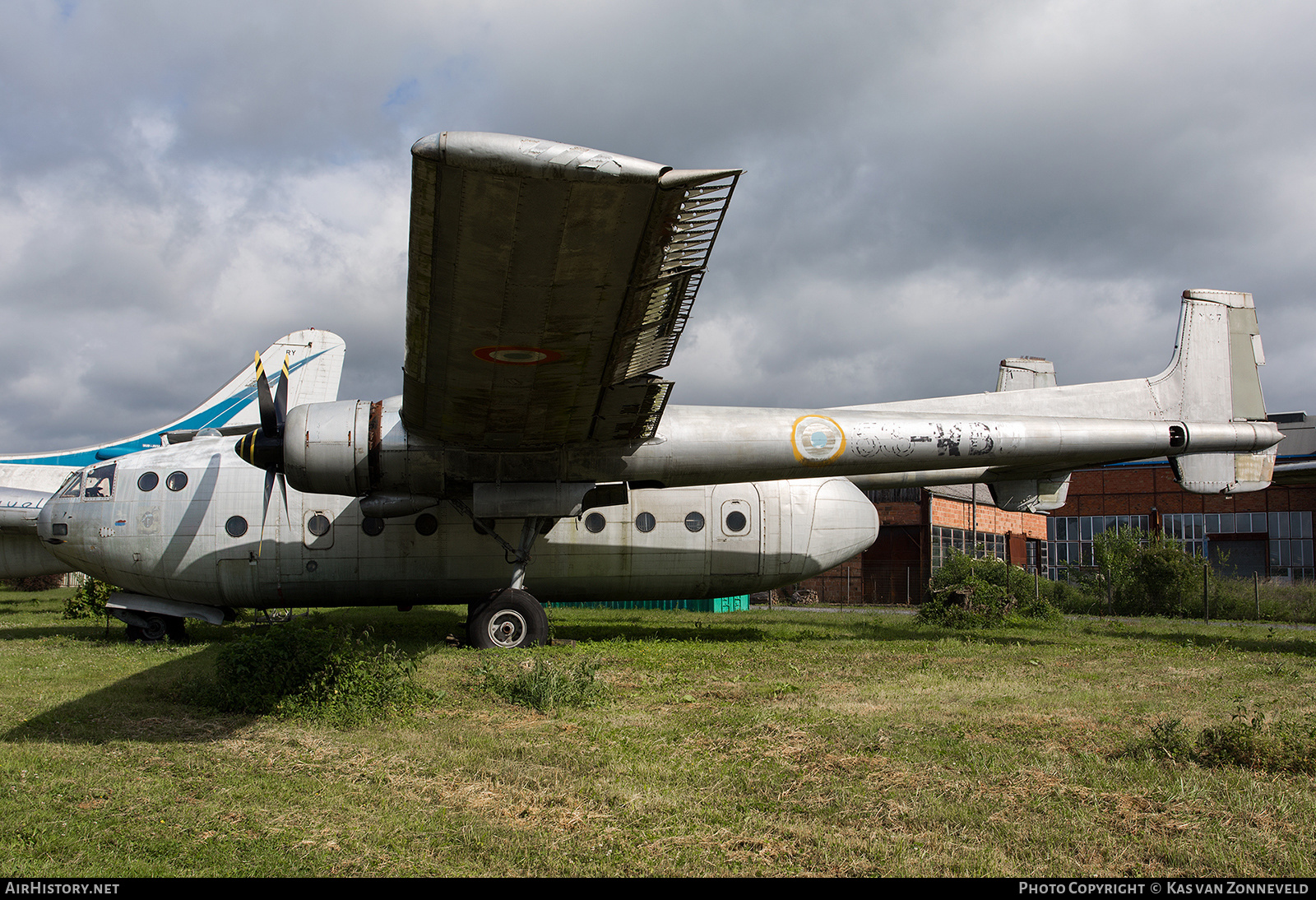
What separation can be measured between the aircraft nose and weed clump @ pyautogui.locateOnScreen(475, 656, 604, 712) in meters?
7.14

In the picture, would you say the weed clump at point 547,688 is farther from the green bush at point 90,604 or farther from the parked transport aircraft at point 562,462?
the green bush at point 90,604

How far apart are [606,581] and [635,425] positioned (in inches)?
177

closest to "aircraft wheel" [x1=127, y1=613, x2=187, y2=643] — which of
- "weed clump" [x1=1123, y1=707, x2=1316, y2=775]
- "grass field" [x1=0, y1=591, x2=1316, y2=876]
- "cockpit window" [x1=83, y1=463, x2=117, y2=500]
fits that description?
"cockpit window" [x1=83, y1=463, x2=117, y2=500]

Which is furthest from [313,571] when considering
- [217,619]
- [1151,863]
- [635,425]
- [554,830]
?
[1151,863]

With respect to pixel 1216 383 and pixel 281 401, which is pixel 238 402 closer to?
pixel 281 401

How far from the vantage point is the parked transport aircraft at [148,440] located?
67.2 feet

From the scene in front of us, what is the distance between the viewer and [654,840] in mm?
4926

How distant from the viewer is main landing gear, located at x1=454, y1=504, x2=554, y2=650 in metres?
12.9

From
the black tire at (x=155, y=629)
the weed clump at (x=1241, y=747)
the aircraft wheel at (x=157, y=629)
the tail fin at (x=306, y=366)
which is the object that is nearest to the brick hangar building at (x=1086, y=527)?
the tail fin at (x=306, y=366)

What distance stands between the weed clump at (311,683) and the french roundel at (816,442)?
6.26 m

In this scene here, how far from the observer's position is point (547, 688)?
912cm

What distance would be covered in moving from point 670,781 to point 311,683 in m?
4.41

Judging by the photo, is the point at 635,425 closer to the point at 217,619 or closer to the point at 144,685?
the point at 144,685

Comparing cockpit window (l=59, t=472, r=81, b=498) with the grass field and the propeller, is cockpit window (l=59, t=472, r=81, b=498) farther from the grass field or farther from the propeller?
the propeller
